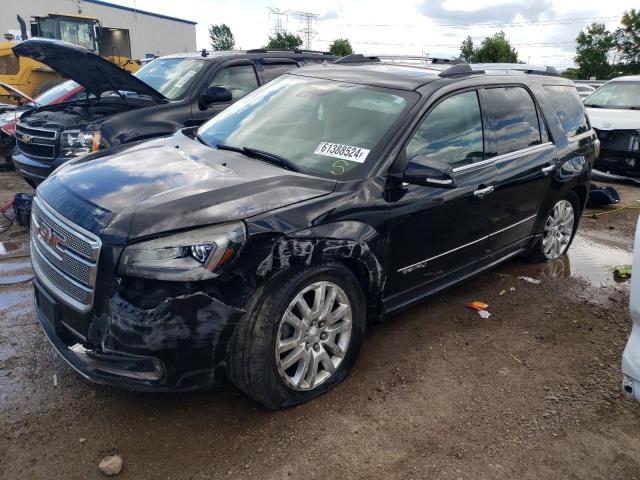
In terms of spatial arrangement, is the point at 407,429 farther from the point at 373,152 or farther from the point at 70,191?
the point at 70,191

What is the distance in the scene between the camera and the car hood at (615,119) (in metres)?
8.89

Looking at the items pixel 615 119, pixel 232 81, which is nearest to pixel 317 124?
pixel 232 81

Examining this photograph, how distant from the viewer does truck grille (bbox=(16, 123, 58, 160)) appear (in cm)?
565

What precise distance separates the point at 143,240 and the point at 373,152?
1.45 metres

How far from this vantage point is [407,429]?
2.82 m

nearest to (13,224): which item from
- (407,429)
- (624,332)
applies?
(407,429)

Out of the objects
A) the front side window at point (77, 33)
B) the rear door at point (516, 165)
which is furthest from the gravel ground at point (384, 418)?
the front side window at point (77, 33)

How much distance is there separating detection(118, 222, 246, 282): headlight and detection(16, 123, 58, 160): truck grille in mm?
3881

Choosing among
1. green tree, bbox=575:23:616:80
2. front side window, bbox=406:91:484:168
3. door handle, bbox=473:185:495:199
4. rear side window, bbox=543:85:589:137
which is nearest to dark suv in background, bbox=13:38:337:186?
front side window, bbox=406:91:484:168

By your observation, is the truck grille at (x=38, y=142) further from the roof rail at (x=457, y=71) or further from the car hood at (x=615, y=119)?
the car hood at (x=615, y=119)

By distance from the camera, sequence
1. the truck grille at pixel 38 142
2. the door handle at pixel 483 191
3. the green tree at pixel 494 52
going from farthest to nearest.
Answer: the green tree at pixel 494 52 < the truck grille at pixel 38 142 < the door handle at pixel 483 191

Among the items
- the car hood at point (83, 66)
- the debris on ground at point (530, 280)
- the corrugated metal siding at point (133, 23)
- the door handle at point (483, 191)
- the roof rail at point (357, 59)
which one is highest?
the corrugated metal siding at point (133, 23)

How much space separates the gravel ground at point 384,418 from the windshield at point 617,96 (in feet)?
24.8

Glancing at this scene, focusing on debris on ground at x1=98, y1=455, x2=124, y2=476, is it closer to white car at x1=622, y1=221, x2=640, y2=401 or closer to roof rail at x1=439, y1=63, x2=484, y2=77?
white car at x1=622, y1=221, x2=640, y2=401
